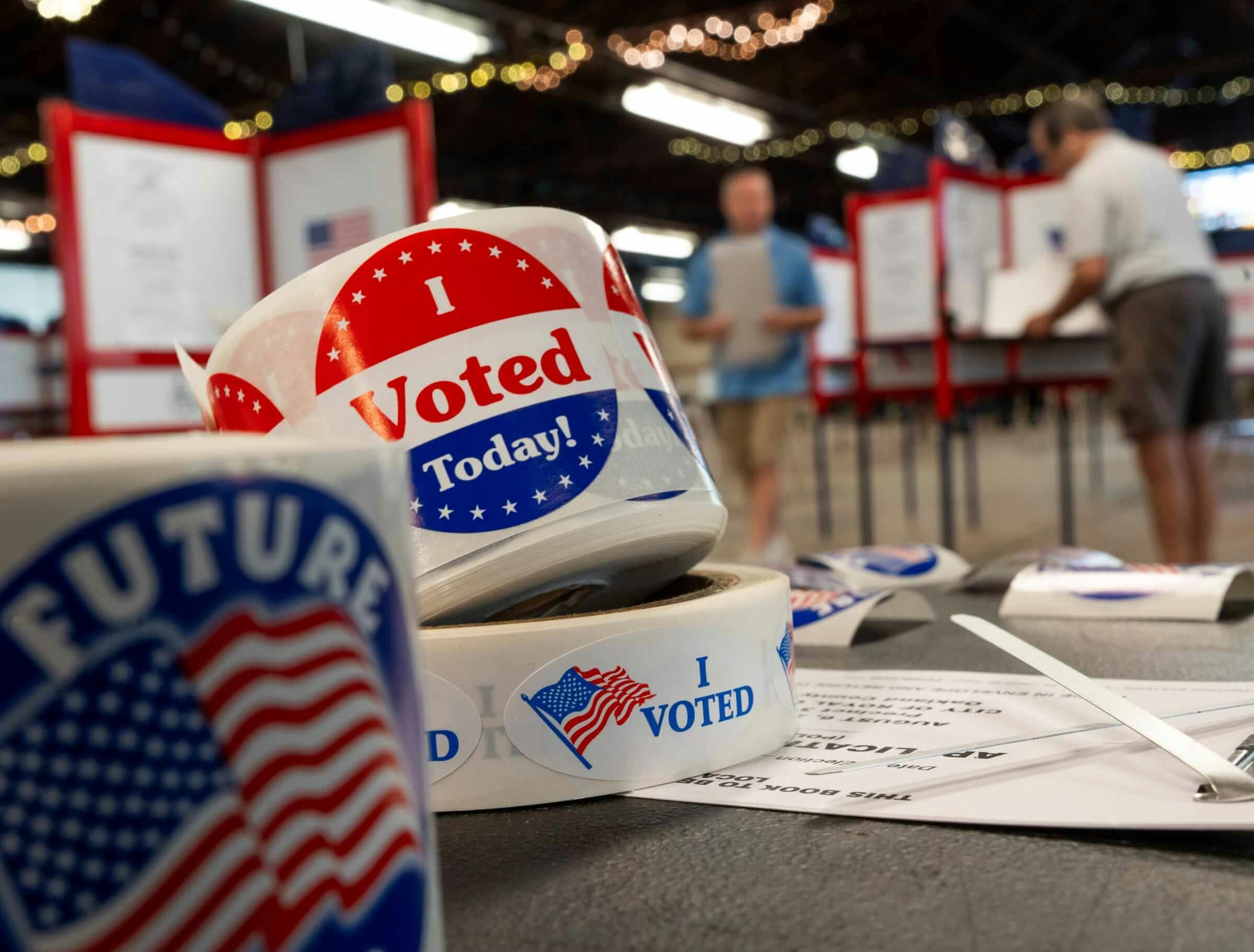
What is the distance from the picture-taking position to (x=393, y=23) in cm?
503

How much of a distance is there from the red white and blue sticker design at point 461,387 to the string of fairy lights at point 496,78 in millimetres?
7488

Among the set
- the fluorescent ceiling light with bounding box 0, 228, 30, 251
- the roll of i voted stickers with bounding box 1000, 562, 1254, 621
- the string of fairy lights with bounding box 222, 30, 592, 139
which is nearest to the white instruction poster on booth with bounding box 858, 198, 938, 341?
the roll of i voted stickers with bounding box 1000, 562, 1254, 621

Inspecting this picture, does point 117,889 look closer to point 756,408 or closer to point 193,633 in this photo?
point 193,633

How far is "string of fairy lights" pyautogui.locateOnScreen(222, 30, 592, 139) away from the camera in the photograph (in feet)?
25.2

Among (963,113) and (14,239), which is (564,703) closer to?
(963,113)

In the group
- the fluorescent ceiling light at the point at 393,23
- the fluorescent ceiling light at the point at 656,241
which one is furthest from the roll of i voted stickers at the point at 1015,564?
the fluorescent ceiling light at the point at 656,241

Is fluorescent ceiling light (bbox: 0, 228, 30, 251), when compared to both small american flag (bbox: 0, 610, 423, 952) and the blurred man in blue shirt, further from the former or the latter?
small american flag (bbox: 0, 610, 423, 952)

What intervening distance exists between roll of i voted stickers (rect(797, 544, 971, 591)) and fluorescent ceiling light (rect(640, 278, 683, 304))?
17688 millimetres

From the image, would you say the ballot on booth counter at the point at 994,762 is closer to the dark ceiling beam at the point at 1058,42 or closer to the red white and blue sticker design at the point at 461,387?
the red white and blue sticker design at the point at 461,387

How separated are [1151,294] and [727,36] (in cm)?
590

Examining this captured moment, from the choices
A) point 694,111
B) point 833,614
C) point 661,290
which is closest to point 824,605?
point 833,614

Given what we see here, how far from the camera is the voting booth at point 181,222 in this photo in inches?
106

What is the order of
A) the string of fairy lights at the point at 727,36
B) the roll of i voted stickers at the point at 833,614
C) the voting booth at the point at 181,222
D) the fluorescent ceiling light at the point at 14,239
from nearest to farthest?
the roll of i voted stickers at the point at 833,614 < the voting booth at the point at 181,222 < the string of fairy lights at the point at 727,36 < the fluorescent ceiling light at the point at 14,239

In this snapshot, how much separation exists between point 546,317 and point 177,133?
2778 mm
